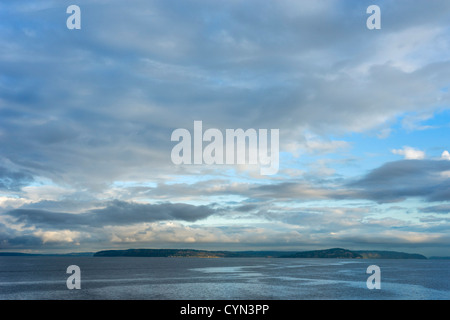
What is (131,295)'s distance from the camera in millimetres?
98500

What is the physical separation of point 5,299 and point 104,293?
23776 millimetres

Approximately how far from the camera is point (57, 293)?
105125 millimetres
